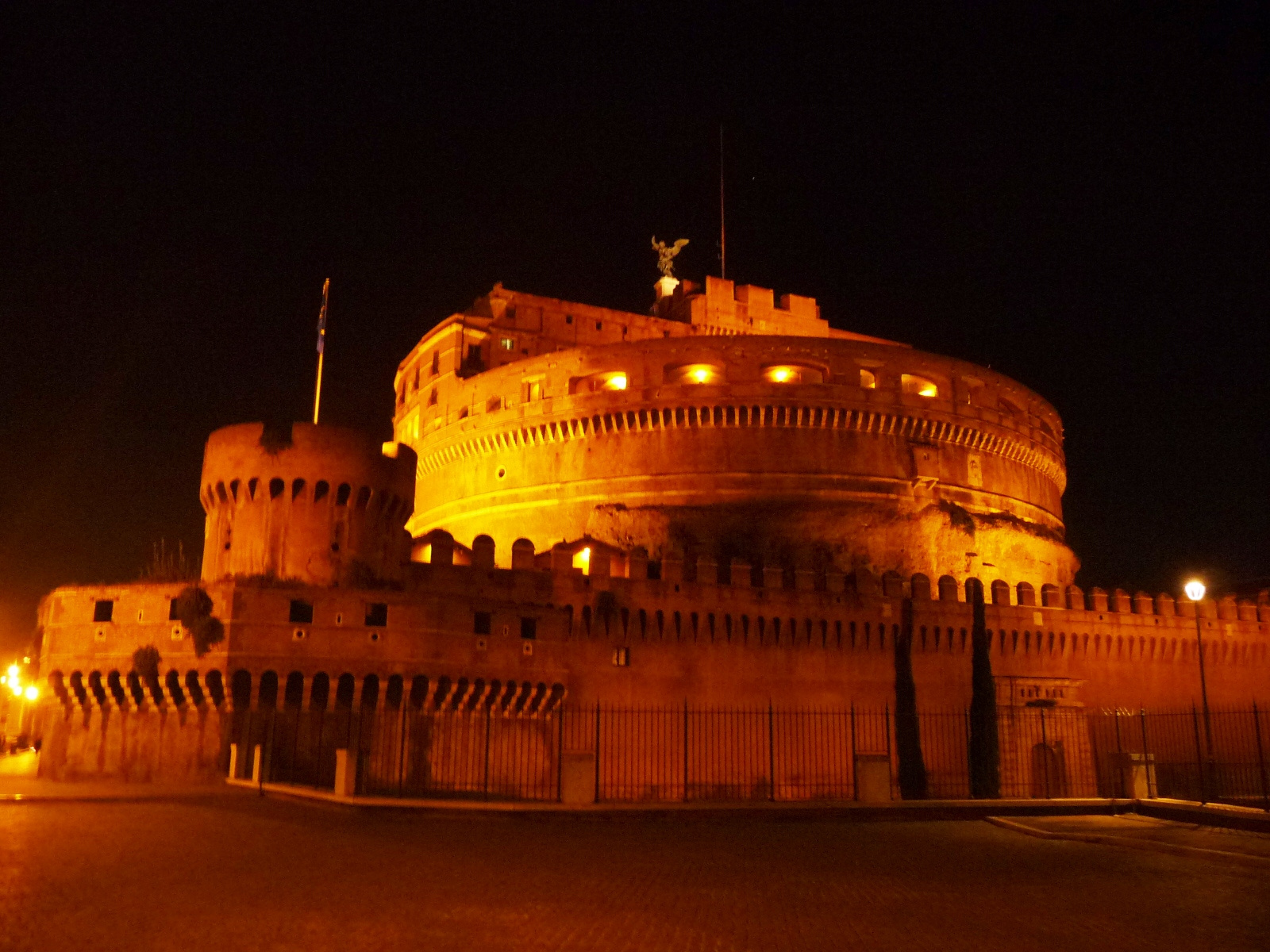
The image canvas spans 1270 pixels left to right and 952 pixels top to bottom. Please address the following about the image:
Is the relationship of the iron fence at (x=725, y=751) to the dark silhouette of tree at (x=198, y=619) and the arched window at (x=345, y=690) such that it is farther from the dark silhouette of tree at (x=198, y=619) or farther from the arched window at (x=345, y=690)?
the dark silhouette of tree at (x=198, y=619)

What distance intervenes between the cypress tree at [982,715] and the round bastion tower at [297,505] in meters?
18.2

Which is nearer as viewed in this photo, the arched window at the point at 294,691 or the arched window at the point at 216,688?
the arched window at the point at 216,688

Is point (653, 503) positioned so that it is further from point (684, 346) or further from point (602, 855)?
point (602, 855)

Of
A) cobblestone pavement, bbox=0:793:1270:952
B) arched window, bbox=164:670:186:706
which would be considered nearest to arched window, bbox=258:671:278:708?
arched window, bbox=164:670:186:706

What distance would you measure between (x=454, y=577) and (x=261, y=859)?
13.6 meters

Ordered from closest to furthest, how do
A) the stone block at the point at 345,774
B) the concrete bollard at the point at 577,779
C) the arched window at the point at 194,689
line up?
the stone block at the point at 345,774, the concrete bollard at the point at 577,779, the arched window at the point at 194,689

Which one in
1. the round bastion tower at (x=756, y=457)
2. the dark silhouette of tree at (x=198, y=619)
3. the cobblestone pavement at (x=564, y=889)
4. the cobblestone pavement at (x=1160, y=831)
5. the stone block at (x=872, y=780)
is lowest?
the cobblestone pavement at (x=1160, y=831)

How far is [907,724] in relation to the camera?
32469mm

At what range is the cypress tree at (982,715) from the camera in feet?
106

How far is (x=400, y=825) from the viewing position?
1639cm

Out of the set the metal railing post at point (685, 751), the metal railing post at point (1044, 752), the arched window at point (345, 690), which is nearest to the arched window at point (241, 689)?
the arched window at point (345, 690)

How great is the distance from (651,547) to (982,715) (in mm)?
12030

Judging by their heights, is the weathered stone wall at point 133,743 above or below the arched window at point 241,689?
below

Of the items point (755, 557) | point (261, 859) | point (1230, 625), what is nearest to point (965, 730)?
point (755, 557)
